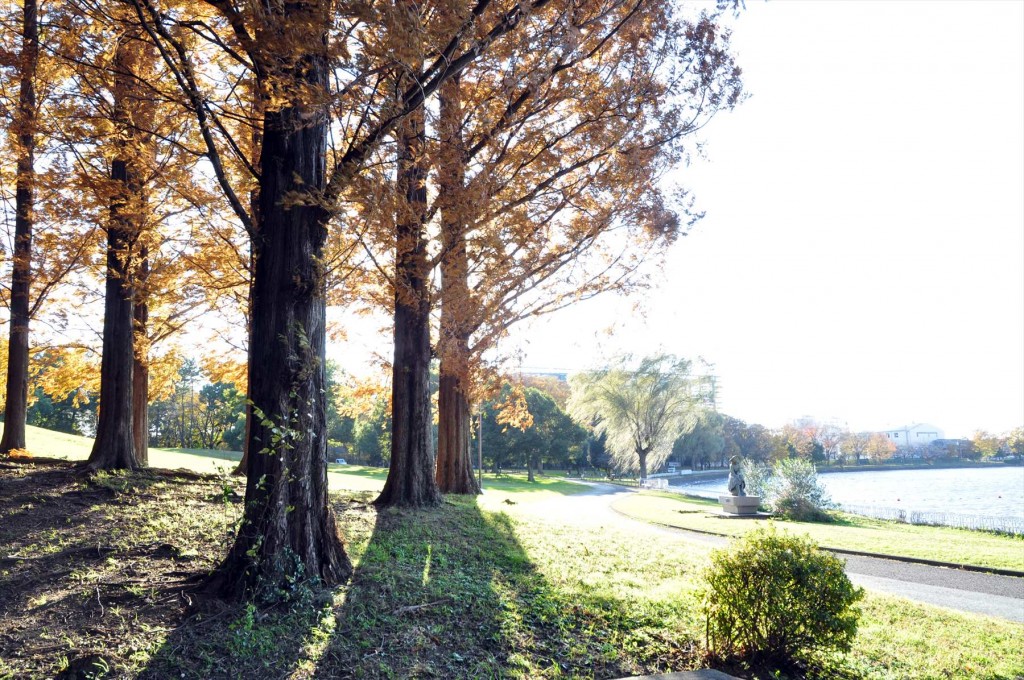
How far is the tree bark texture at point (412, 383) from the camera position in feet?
33.6

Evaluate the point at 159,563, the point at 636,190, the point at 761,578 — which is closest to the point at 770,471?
the point at 636,190

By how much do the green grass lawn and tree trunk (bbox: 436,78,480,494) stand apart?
5928 millimetres

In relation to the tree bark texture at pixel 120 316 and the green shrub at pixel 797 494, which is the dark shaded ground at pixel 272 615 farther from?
the green shrub at pixel 797 494

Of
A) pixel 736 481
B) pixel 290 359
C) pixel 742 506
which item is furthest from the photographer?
pixel 736 481

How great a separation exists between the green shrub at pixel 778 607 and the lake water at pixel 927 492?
19135 mm

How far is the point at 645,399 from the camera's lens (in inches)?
1742

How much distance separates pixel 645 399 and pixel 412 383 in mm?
35378

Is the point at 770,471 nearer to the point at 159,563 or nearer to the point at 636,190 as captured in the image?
the point at 636,190

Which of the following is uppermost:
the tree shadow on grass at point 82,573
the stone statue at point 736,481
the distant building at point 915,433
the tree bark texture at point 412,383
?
the tree bark texture at point 412,383

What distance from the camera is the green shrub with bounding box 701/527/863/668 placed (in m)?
4.80

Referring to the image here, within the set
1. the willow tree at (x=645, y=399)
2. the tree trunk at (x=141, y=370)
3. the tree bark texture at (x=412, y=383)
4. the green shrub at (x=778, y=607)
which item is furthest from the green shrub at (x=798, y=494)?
the willow tree at (x=645, y=399)

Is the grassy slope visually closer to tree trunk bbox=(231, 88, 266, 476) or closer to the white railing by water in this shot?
tree trunk bbox=(231, 88, 266, 476)

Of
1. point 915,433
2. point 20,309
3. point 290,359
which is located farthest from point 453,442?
point 915,433

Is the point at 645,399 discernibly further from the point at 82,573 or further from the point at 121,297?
the point at 82,573
